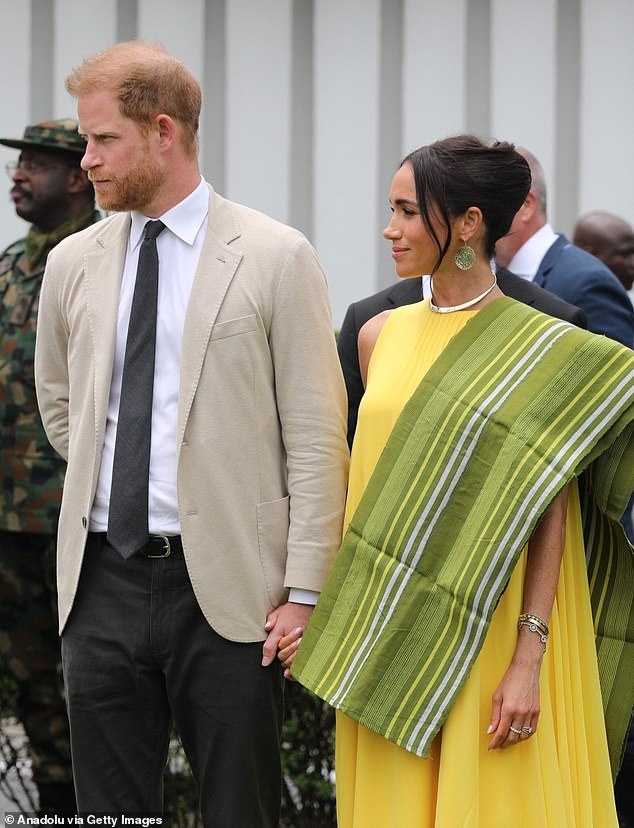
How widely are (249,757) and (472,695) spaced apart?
1.61 feet

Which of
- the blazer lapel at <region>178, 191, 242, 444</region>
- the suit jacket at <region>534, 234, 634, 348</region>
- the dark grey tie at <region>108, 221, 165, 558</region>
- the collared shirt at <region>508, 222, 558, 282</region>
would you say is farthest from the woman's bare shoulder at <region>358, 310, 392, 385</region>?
the collared shirt at <region>508, 222, 558, 282</region>

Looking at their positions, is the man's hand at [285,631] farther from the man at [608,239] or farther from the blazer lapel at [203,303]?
the man at [608,239]

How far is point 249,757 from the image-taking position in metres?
3.15

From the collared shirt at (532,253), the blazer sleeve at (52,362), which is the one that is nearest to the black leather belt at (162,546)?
the blazer sleeve at (52,362)

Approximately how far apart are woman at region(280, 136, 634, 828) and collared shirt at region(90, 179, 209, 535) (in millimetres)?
386

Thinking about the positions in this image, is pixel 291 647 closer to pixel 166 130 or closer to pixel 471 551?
pixel 471 551

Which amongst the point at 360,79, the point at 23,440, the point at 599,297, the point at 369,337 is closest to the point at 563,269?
the point at 599,297

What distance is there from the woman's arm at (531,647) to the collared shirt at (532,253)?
192 cm

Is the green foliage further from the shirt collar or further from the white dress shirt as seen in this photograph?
the shirt collar

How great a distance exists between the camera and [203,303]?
10.2 ft

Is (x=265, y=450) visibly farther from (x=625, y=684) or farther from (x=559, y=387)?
(x=625, y=684)

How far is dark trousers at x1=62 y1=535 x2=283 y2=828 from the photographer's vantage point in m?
3.12

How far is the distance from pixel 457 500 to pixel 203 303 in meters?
0.65

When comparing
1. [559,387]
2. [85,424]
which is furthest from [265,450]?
[559,387]
